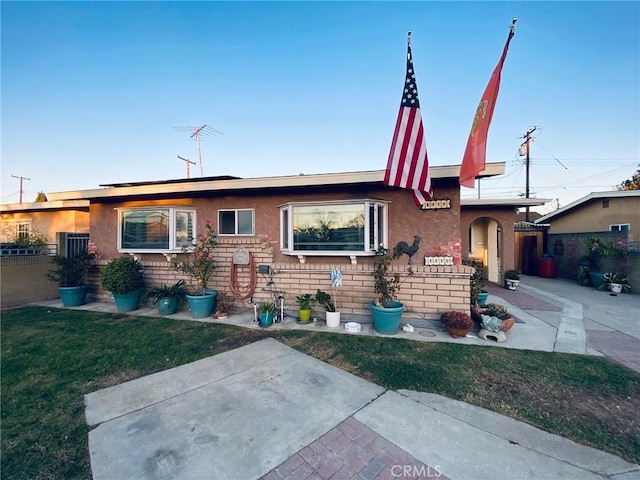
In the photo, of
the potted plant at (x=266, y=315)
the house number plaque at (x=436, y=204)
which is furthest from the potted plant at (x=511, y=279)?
the potted plant at (x=266, y=315)

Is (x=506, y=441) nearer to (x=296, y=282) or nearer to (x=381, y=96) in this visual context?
(x=296, y=282)

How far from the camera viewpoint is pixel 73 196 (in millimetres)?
7074

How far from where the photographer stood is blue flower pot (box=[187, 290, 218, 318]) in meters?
5.72

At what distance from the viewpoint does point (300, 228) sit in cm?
573

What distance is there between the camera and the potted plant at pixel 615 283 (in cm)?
794

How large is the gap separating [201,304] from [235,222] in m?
2.10

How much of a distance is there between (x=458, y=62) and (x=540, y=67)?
2.05 meters

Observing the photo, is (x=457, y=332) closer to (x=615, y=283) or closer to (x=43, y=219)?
(x=615, y=283)

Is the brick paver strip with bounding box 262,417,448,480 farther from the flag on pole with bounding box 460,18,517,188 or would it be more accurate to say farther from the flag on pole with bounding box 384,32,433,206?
the flag on pole with bounding box 460,18,517,188

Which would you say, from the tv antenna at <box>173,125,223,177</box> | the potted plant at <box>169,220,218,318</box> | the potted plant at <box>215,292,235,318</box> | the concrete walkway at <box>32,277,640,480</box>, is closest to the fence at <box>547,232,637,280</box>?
the concrete walkway at <box>32,277,640,480</box>

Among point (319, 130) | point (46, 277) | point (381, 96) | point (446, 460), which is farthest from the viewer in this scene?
point (319, 130)

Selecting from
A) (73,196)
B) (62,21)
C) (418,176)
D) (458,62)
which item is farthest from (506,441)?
(62,21)

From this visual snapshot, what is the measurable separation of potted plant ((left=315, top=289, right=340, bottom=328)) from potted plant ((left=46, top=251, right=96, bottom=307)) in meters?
6.56

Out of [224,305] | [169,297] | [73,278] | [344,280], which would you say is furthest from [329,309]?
[73,278]
